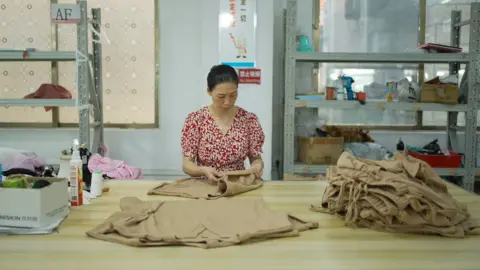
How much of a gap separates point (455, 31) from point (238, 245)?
369cm

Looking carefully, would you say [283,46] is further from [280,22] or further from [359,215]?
[359,215]

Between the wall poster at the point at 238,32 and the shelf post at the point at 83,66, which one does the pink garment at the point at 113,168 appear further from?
the wall poster at the point at 238,32

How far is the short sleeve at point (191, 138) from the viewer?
248 centimetres

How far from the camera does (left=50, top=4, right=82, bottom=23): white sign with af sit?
3161 mm

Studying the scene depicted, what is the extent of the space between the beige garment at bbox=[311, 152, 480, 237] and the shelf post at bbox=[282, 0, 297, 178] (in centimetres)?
210

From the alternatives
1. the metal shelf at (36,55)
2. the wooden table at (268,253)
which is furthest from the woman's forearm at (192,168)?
the metal shelf at (36,55)

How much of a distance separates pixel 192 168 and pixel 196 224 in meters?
0.89

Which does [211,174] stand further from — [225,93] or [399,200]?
[399,200]

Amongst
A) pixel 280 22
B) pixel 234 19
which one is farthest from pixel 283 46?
pixel 234 19

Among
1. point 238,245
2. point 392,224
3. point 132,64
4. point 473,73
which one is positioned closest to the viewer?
point 238,245

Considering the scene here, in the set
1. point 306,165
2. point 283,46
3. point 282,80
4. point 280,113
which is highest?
point 283,46

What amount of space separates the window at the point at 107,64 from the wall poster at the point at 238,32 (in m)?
0.68

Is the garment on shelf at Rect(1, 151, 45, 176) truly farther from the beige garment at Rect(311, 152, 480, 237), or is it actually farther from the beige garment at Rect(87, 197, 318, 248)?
the beige garment at Rect(311, 152, 480, 237)

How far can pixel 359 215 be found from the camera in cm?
145
